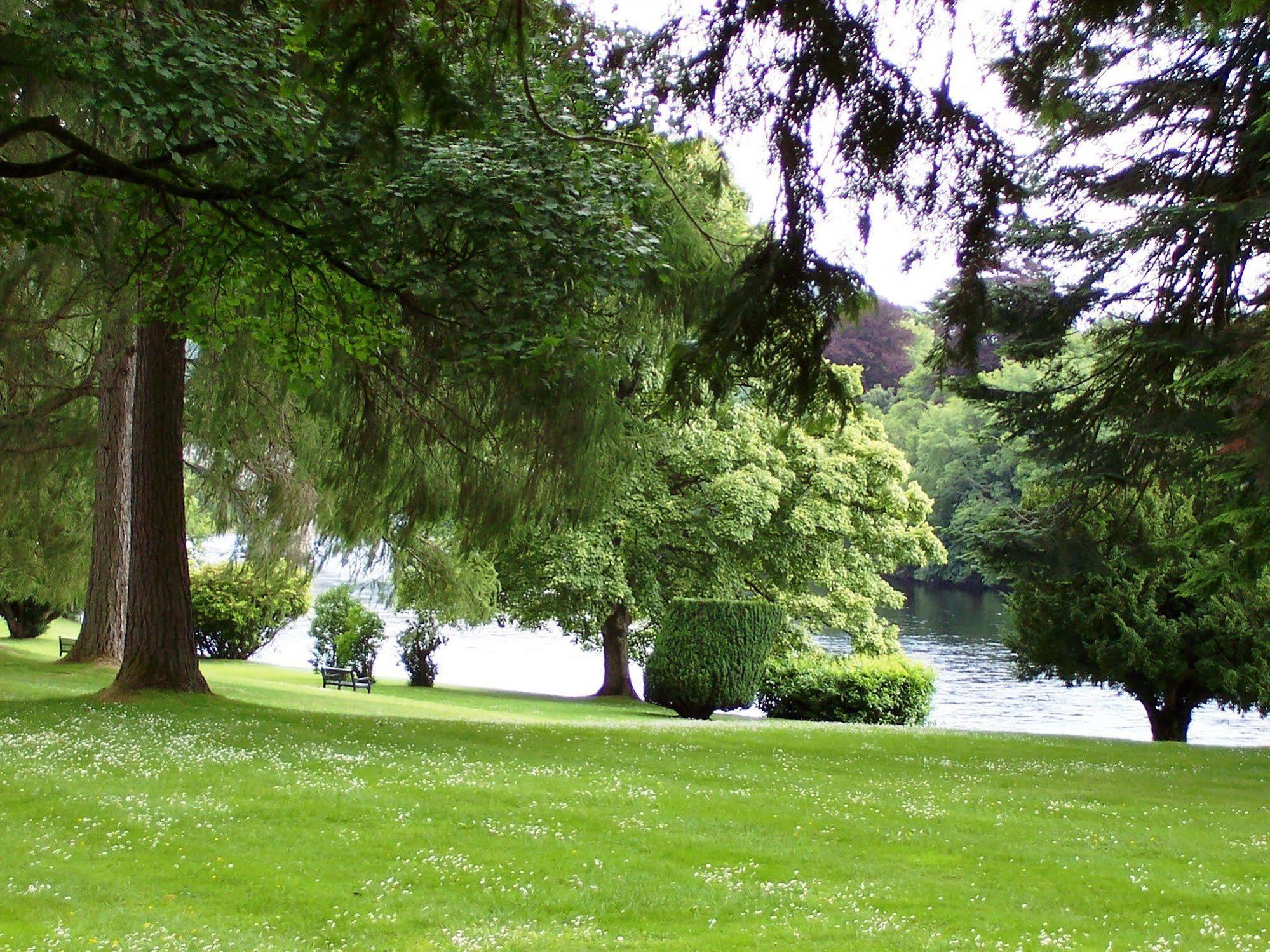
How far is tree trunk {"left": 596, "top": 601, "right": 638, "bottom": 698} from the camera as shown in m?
24.3

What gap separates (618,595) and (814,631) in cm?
544

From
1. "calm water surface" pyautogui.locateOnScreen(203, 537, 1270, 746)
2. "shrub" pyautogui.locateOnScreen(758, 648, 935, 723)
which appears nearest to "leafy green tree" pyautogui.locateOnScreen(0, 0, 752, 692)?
"calm water surface" pyautogui.locateOnScreen(203, 537, 1270, 746)

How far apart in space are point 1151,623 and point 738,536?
7243mm

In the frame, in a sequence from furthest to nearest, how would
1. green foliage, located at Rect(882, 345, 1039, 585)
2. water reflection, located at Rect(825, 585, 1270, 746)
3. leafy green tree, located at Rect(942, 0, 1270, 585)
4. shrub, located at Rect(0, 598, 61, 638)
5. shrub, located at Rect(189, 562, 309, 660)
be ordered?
1. green foliage, located at Rect(882, 345, 1039, 585)
2. shrub, located at Rect(0, 598, 61, 638)
3. water reflection, located at Rect(825, 585, 1270, 746)
4. shrub, located at Rect(189, 562, 309, 660)
5. leafy green tree, located at Rect(942, 0, 1270, 585)

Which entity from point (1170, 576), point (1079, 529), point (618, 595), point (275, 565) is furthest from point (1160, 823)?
point (618, 595)

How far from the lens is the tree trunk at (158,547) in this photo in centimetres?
1180

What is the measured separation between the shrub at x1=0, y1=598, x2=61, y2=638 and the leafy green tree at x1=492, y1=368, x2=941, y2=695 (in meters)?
12.5

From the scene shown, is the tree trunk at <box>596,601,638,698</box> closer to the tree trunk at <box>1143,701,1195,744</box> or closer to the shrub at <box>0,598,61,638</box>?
the tree trunk at <box>1143,701,1195,744</box>

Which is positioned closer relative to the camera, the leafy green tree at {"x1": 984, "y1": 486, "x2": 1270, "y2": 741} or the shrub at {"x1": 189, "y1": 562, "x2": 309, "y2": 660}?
the leafy green tree at {"x1": 984, "y1": 486, "x2": 1270, "y2": 741}

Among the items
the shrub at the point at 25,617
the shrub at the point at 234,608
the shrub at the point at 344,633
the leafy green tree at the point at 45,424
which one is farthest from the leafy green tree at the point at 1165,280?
the shrub at the point at 25,617

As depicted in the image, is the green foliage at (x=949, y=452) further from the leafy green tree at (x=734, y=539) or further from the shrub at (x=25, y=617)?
the shrub at (x=25, y=617)

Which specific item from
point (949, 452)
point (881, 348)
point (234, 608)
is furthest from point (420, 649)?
point (949, 452)

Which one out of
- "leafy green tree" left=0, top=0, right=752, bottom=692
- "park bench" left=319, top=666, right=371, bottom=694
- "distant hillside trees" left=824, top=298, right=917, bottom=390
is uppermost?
"distant hillside trees" left=824, top=298, right=917, bottom=390

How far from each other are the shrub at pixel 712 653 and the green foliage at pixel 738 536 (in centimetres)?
226
